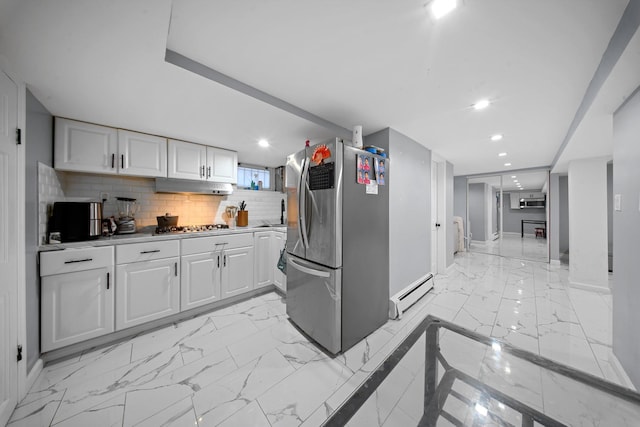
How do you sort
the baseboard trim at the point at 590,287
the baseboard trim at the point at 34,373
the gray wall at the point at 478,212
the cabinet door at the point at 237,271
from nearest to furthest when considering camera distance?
the baseboard trim at the point at 34,373 → the cabinet door at the point at 237,271 → the baseboard trim at the point at 590,287 → the gray wall at the point at 478,212

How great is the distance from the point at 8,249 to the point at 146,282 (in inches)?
37.7

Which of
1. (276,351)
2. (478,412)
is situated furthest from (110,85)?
(478,412)

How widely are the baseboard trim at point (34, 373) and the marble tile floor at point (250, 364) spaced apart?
0.03 metres

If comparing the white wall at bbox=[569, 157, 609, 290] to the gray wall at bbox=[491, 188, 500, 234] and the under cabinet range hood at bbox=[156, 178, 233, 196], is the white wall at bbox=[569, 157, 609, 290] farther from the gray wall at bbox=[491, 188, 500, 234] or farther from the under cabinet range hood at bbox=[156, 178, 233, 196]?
the under cabinet range hood at bbox=[156, 178, 233, 196]

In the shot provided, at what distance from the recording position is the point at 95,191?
7.47 feet

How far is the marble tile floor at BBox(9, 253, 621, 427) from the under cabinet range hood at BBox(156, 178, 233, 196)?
5.00ft

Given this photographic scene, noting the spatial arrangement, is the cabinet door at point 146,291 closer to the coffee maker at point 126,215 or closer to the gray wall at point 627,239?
the coffee maker at point 126,215

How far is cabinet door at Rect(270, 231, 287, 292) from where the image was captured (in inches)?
112

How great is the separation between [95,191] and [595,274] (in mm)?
6906

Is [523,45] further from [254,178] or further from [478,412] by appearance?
[254,178]

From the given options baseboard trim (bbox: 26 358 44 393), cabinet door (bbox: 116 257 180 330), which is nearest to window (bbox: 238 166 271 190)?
cabinet door (bbox: 116 257 180 330)

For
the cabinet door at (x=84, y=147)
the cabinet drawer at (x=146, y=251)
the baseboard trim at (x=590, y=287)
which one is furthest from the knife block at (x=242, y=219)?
the baseboard trim at (x=590, y=287)

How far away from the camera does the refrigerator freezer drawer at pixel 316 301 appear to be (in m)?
1.74

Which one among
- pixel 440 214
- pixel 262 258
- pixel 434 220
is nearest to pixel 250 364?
pixel 262 258
